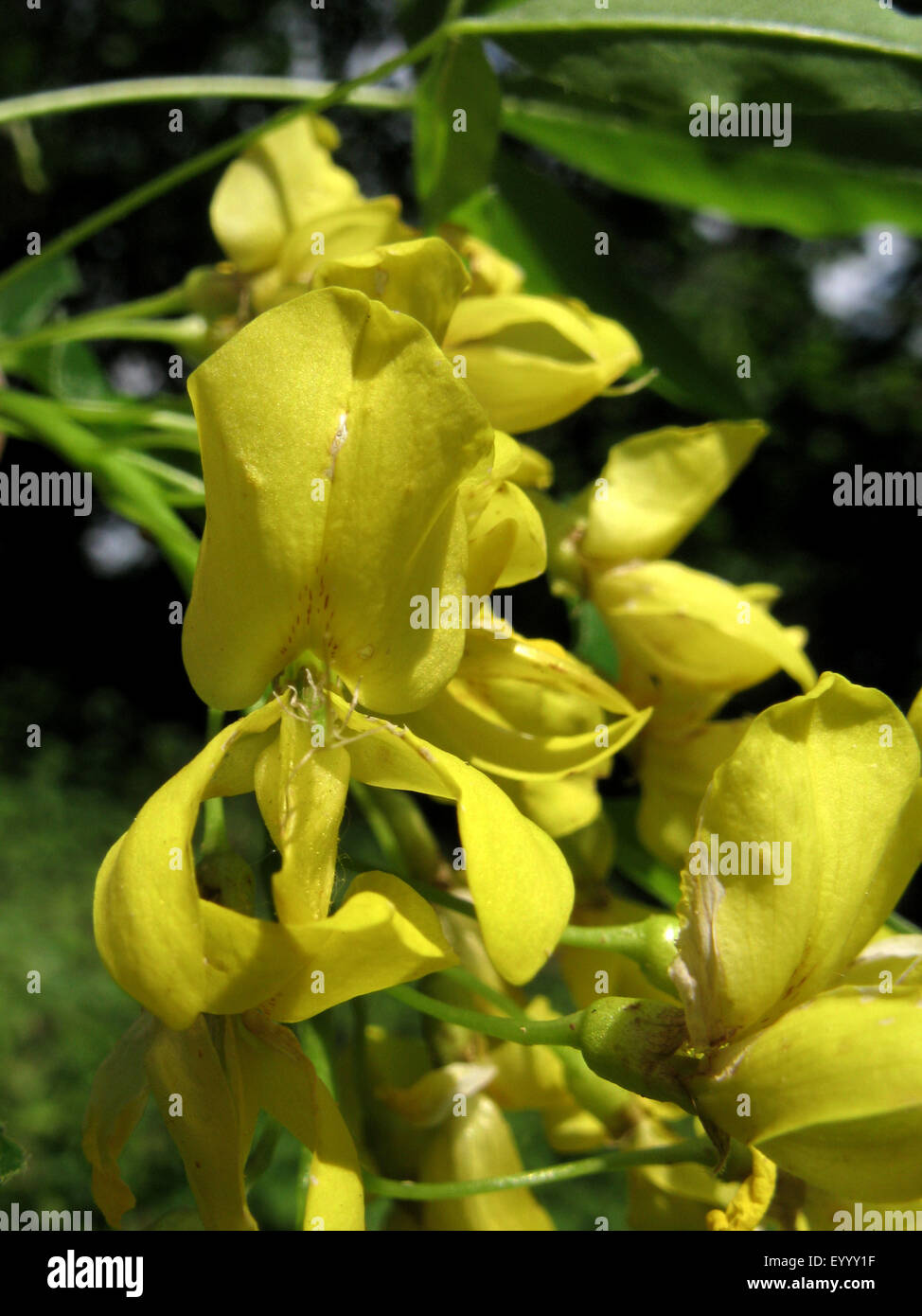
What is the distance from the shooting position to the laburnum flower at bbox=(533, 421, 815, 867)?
2.43ft

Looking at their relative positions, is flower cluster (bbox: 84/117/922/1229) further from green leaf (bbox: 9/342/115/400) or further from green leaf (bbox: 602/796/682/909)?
green leaf (bbox: 9/342/115/400)

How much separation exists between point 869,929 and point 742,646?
215 millimetres

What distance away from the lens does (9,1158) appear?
0.53 meters

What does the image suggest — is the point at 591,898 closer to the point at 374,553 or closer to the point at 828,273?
the point at 374,553

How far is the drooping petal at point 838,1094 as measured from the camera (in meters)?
0.46

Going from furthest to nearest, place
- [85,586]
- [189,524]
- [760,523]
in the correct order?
[85,586] < [760,523] < [189,524]

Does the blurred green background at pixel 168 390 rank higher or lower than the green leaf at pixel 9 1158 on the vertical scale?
lower

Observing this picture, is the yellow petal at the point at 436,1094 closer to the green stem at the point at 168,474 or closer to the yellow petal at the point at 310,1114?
the yellow petal at the point at 310,1114

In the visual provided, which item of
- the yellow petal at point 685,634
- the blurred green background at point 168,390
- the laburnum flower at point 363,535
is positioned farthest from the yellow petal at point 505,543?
the blurred green background at point 168,390

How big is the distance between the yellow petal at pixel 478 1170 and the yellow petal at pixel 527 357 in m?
0.41

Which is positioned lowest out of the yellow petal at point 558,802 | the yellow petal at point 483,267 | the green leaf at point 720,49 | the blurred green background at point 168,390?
the blurred green background at point 168,390

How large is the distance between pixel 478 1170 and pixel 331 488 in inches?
17.7

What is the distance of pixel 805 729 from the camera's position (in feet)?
1.66
